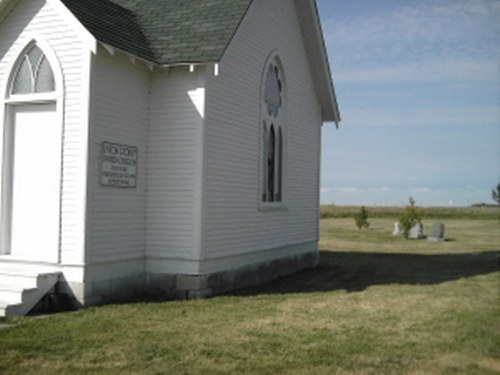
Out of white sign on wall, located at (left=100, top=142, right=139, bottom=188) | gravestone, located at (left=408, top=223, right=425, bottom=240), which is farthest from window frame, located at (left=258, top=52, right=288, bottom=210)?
gravestone, located at (left=408, top=223, right=425, bottom=240)

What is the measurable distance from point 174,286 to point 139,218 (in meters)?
1.61

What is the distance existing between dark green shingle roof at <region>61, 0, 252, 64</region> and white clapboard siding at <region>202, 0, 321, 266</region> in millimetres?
667

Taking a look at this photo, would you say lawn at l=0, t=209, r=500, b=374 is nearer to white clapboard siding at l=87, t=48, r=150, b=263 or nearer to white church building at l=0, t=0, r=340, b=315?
white church building at l=0, t=0, r=340, b=315

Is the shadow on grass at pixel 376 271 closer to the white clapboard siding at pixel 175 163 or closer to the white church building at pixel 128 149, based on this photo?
the white church building at pixel 128 149

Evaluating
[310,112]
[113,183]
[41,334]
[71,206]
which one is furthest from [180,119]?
[310,112]

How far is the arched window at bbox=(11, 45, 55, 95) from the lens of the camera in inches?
473

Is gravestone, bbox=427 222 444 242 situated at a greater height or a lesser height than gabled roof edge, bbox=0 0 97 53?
lesser

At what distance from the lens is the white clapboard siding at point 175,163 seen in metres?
12.7

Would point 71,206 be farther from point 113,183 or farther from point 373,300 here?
point 373,300

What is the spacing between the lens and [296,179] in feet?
59.5

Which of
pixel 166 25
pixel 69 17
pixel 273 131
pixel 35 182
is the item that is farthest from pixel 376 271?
pixel 69 17

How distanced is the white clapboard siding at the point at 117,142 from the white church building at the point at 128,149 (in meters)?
0.03

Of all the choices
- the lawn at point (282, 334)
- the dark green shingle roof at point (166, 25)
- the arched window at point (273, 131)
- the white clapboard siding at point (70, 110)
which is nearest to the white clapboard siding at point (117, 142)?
the white clapboard siding at point (70, 110)

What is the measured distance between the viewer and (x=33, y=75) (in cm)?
1220
